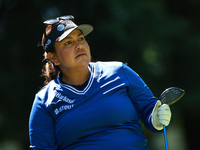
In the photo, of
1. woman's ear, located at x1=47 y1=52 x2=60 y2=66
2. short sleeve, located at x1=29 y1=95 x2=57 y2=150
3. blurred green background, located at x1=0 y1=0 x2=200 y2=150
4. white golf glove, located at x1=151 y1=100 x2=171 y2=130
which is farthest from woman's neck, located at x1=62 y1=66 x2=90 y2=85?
blurred green background, located at x1=0 y1=0 x2=200 y2=150

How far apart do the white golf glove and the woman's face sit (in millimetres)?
609

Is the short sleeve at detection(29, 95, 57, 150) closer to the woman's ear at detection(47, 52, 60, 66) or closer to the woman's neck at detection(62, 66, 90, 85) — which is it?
the woman's neck at detection(62, 66, 90, 85)

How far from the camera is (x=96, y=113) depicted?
2420 mm

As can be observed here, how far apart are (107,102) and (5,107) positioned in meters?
4.33

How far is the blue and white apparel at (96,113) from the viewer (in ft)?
7.93

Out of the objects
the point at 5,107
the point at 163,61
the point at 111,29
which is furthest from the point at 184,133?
the point at 5,107

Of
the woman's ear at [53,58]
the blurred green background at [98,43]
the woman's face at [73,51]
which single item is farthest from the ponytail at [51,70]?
the blurred green background at [98,43]

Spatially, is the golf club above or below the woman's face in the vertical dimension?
below

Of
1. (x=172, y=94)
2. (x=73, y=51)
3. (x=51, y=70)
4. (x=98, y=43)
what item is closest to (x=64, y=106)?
(x=73, y=51)

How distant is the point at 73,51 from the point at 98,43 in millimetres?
3676

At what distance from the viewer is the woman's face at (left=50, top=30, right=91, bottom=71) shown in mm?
2649

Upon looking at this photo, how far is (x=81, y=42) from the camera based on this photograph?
2.70 m

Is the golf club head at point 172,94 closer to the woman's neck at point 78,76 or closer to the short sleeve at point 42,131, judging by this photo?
the woman's neck at point 78,76

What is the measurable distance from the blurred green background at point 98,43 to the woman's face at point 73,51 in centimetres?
345
